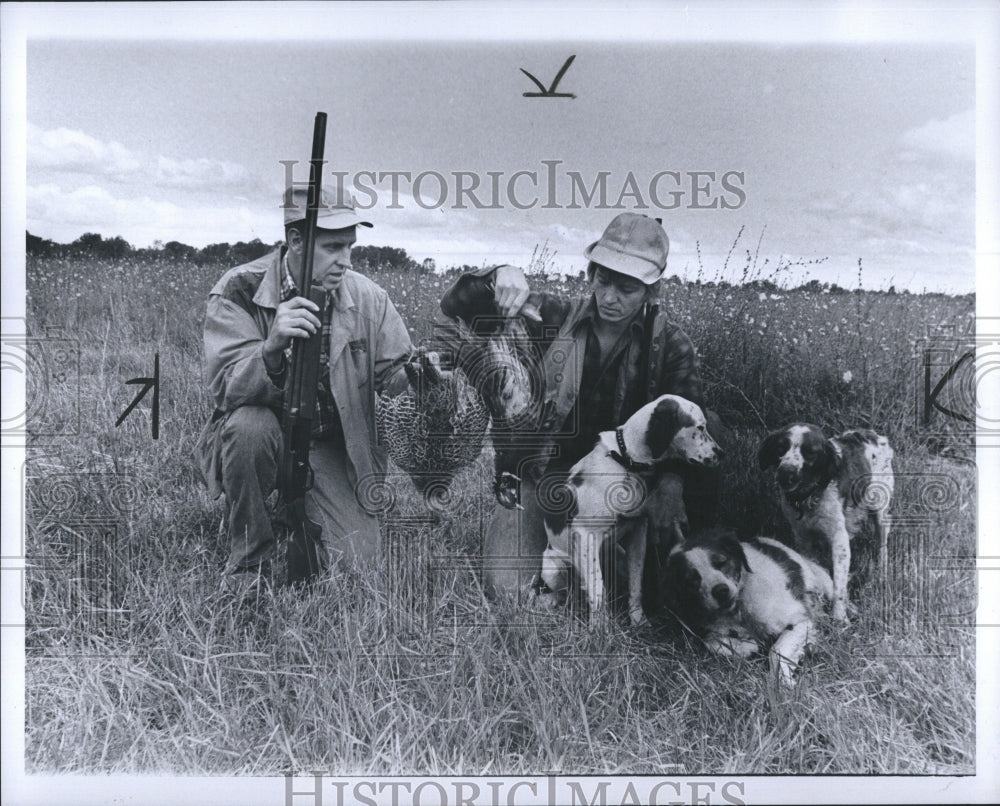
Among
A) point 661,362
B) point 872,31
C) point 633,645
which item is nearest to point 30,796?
point 633,645

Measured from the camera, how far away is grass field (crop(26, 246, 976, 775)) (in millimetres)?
2957

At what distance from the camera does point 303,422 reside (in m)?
3.04

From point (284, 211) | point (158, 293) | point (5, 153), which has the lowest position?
point (158, 293)

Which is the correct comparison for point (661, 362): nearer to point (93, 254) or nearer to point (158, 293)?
point (158, 293)

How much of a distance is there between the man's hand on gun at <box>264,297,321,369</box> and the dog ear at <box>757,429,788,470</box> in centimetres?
169

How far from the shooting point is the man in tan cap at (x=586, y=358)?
9.95 feet

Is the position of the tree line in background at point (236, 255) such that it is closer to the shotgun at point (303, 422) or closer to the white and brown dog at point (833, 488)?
the shotgun at point (303, 422)

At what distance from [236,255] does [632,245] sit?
4.74 feet

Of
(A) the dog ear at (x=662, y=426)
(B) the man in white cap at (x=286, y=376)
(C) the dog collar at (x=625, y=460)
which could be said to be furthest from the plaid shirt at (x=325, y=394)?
(A) the dog ear at (x=662, y=426)

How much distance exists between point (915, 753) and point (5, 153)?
3968 millimetres

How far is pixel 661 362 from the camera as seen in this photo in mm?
3059

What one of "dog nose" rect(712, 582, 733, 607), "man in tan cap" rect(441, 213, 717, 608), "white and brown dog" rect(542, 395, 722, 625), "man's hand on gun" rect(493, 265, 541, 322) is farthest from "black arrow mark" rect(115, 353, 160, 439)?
"dog nose" rect(712, 582, 733, 607)

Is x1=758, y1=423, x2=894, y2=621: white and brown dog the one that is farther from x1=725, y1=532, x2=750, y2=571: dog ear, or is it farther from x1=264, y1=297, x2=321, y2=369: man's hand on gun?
x1=264, y1=297, x2=321, y2=369: man's hand on gun

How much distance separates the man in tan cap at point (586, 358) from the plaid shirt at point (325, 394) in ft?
1.42
